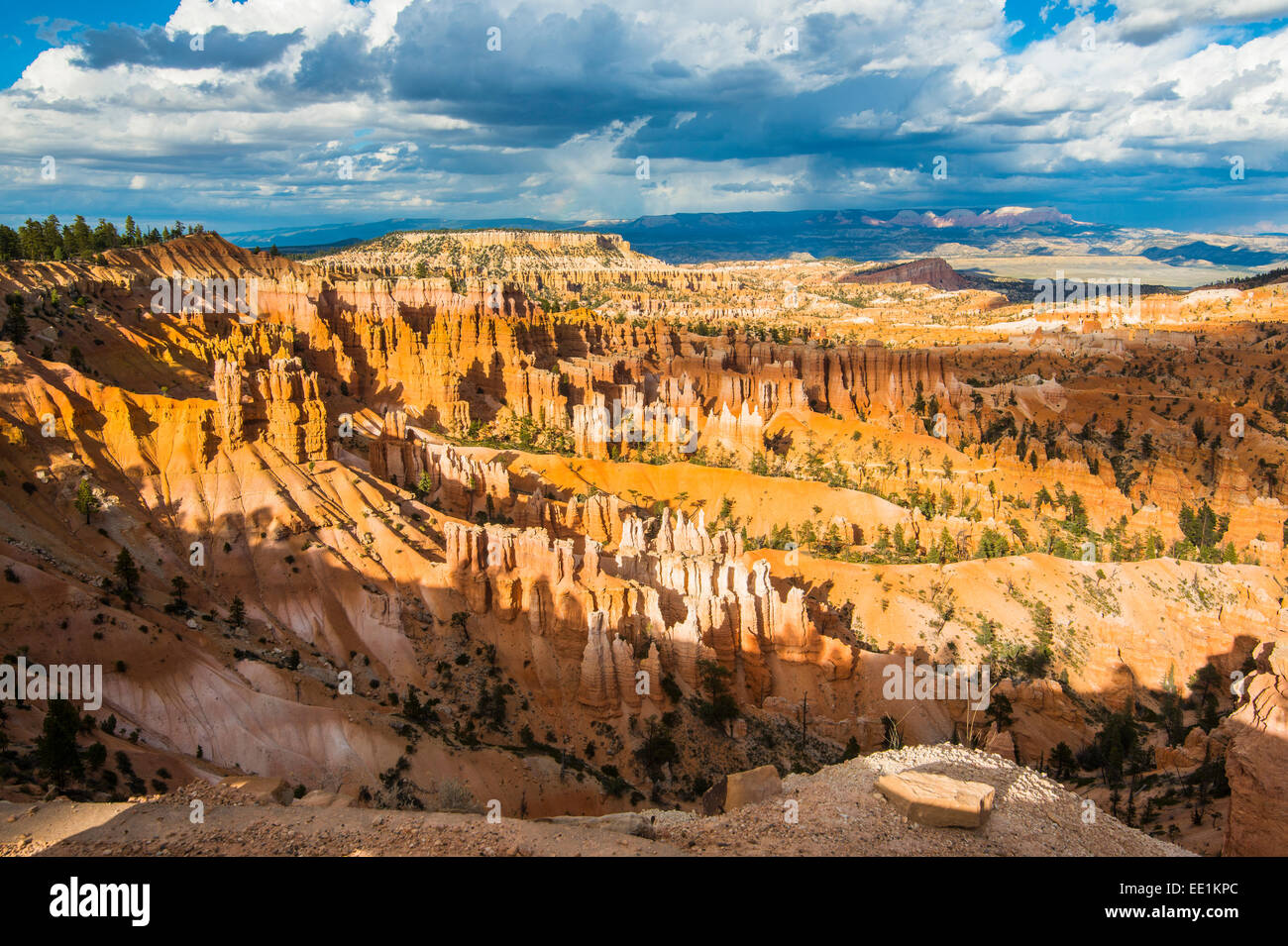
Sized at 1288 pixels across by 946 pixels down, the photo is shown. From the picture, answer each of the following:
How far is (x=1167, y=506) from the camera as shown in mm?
64375

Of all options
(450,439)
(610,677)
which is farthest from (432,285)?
(610,677)

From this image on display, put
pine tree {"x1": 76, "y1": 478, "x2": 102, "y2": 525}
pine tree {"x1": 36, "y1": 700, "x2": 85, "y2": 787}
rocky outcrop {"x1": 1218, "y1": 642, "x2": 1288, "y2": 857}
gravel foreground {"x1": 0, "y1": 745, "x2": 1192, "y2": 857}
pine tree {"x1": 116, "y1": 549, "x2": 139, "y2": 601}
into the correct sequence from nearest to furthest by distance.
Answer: gravel foreground {"x1": 0, "y1": 745, "x2": 1192, "y2": 857} → rocky outcrop {"x1": 1218, "y1": 642, "x2": 1288, "y2": 857} → pine tree {"x1": 36, "y1": 700, "x2": 85, "y2": 787} → pine tree {"x1": 116, "y1": 549, "x2": 139, "y2": 601} → pine tree {"x1": 76, "y1": 478, "x2": 102, "y2": 525}

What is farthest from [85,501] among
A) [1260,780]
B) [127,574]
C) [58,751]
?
[1260,780]

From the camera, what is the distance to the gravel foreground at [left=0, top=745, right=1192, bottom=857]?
14211 millimetres

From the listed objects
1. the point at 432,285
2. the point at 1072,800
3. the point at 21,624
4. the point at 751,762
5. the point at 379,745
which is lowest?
the point at 751,762

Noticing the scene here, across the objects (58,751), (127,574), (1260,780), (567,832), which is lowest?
(1260,780)

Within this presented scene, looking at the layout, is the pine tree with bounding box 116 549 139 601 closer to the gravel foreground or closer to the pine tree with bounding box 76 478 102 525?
the pine tree with bounding box 76 478 102 525

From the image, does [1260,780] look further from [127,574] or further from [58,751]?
[127,574]

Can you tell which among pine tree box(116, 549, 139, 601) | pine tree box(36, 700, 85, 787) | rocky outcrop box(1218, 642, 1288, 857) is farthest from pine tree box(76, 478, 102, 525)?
rocky outcrop box(1218, 642, 1288, 857)

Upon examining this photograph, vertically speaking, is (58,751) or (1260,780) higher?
(58,751)

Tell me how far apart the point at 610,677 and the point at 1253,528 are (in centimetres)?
4859

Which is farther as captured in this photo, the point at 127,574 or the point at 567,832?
the point at 127,574

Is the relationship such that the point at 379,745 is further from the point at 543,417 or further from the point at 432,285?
the point at 432,285

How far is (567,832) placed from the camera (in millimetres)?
15906
